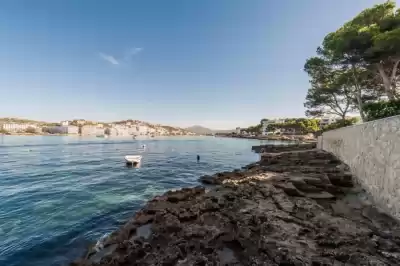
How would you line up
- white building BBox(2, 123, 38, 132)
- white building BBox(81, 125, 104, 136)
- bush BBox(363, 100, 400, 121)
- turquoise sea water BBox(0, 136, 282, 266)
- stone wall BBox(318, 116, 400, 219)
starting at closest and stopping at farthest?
1. stone wall BBox(318, 116, 400, 219)
2. turquoise sea water BBox(0, 136, 282, 266)
3. bush BBox(363, 100, 400, 121)
4. white building BBox(2, 123, 38, 132)
5. white building BBox(81, 125, 104, 136)

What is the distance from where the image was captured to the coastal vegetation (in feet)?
46.3

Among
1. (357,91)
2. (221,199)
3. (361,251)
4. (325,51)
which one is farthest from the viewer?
(325,51)

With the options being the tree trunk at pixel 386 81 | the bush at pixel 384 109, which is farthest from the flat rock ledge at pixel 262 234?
the tree trunk at pixel 386 81

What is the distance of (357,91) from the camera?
20141 mm

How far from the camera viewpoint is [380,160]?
7066 millimetres

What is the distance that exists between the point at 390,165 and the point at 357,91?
17.8 metres

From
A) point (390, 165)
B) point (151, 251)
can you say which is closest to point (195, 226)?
point (151, 251)

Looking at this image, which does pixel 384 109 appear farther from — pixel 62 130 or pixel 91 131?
pixel 62 130

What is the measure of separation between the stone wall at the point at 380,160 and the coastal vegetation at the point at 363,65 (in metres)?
3.81

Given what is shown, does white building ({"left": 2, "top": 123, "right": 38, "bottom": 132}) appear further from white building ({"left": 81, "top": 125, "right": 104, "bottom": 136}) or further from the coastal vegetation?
the coastal vegetation

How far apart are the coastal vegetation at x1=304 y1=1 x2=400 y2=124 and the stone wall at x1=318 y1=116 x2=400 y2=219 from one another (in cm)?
381

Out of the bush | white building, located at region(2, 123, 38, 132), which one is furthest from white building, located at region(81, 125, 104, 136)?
the bush

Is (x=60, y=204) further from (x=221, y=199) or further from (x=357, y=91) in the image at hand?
(x=357, y=91)

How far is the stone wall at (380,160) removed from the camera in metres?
6.02
